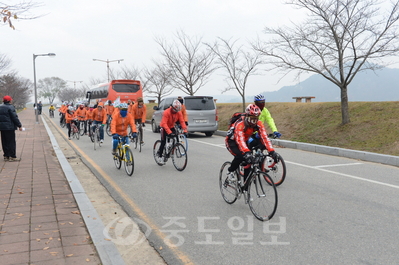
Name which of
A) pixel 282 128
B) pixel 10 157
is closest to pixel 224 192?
pixel 10 157

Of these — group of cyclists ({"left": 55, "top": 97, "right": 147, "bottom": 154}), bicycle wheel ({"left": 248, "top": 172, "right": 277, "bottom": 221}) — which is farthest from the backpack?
group of cyclists ({"left": 55, "top": 97, "right": 147, "bottom": 154})

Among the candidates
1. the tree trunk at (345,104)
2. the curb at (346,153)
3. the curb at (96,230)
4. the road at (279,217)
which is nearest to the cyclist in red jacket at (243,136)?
the road at (279,217)

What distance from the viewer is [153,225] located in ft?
15.5

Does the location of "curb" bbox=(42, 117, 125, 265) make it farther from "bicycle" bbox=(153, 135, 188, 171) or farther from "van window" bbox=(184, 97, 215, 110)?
"van window" bbox=(184, 97, 215, 110)

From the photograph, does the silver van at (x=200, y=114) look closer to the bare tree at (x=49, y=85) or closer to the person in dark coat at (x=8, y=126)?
the person in dark coat at (x=8, y=126)

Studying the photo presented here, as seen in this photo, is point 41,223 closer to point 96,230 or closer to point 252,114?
point 96,230

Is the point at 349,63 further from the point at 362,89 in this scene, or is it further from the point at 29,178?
the point at 362,89

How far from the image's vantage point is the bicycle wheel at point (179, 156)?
8.49 m

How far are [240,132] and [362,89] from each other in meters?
183

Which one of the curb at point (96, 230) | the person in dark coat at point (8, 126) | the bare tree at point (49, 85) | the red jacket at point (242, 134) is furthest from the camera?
the bare tree at point (49, 85)

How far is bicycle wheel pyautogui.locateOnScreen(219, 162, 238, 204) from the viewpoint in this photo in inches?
211

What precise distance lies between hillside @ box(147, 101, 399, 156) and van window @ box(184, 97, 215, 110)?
143 inches

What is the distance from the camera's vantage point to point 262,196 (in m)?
4.70

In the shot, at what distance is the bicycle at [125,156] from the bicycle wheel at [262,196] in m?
3.79
